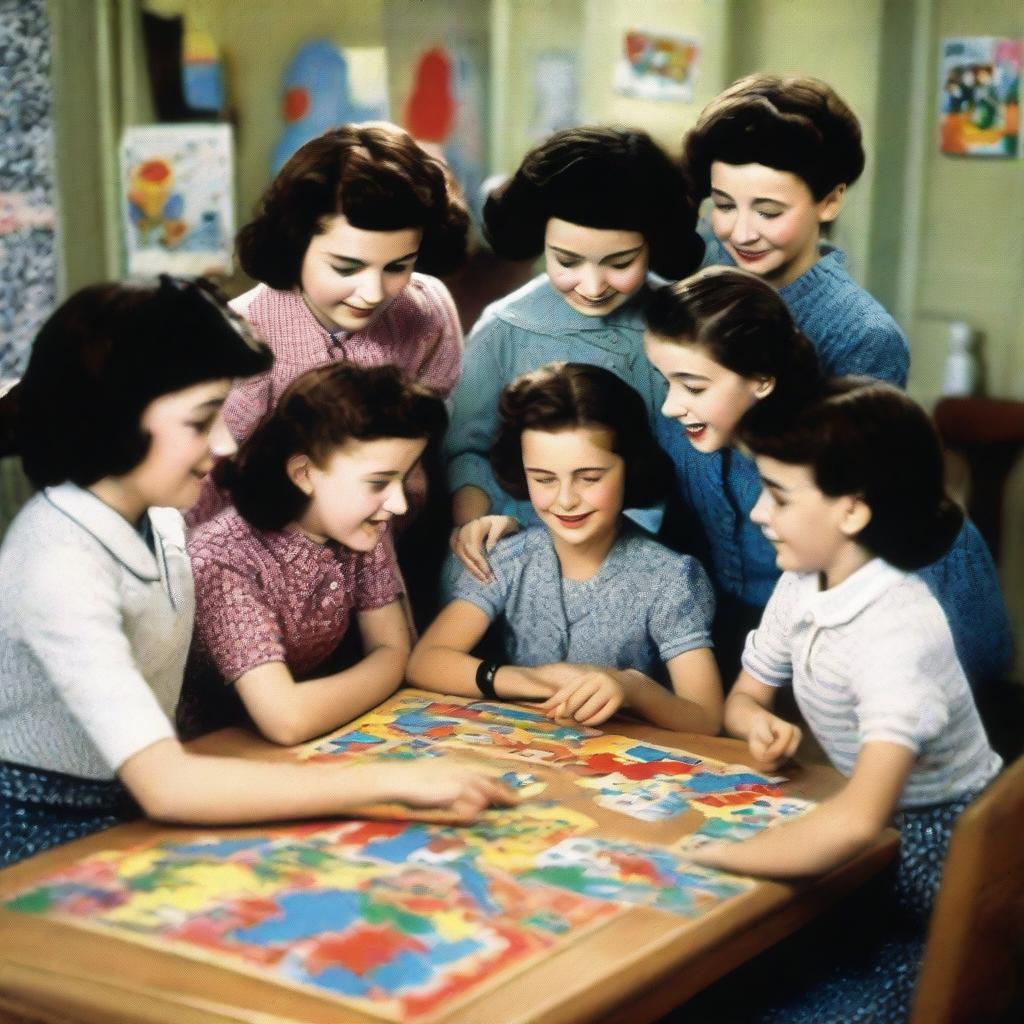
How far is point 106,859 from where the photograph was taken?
0.91 metres

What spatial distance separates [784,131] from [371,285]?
0.37 metres

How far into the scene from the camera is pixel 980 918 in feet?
2.79

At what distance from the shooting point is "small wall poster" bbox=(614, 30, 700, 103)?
50.7 inches

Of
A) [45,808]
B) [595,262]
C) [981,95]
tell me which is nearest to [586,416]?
[595,262]

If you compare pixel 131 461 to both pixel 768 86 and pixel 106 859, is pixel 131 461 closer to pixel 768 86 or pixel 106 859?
pixel 106 859

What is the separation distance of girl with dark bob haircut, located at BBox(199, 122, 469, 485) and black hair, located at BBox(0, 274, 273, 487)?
21 centimetres

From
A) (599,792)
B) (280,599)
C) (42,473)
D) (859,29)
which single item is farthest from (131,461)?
(859,29)

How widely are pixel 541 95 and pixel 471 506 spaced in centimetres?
39

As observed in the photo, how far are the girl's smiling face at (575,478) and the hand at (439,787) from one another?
356 mm

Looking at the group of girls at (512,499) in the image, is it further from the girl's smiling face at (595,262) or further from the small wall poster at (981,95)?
the small wall poster at (981,95)

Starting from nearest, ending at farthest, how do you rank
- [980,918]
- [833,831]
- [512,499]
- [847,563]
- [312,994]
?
[312,994] < [980,918] < [833,831] < [847,563] < [512,499]

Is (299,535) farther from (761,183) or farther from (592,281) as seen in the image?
(761,183)

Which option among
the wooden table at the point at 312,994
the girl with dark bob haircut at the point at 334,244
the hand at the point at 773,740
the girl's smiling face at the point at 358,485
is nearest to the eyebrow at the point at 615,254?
the girl with dark bob haircut at the point at 334,244

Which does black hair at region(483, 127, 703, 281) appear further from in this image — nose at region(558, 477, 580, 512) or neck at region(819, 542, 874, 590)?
neck at region(819, 542, 874, 590)
